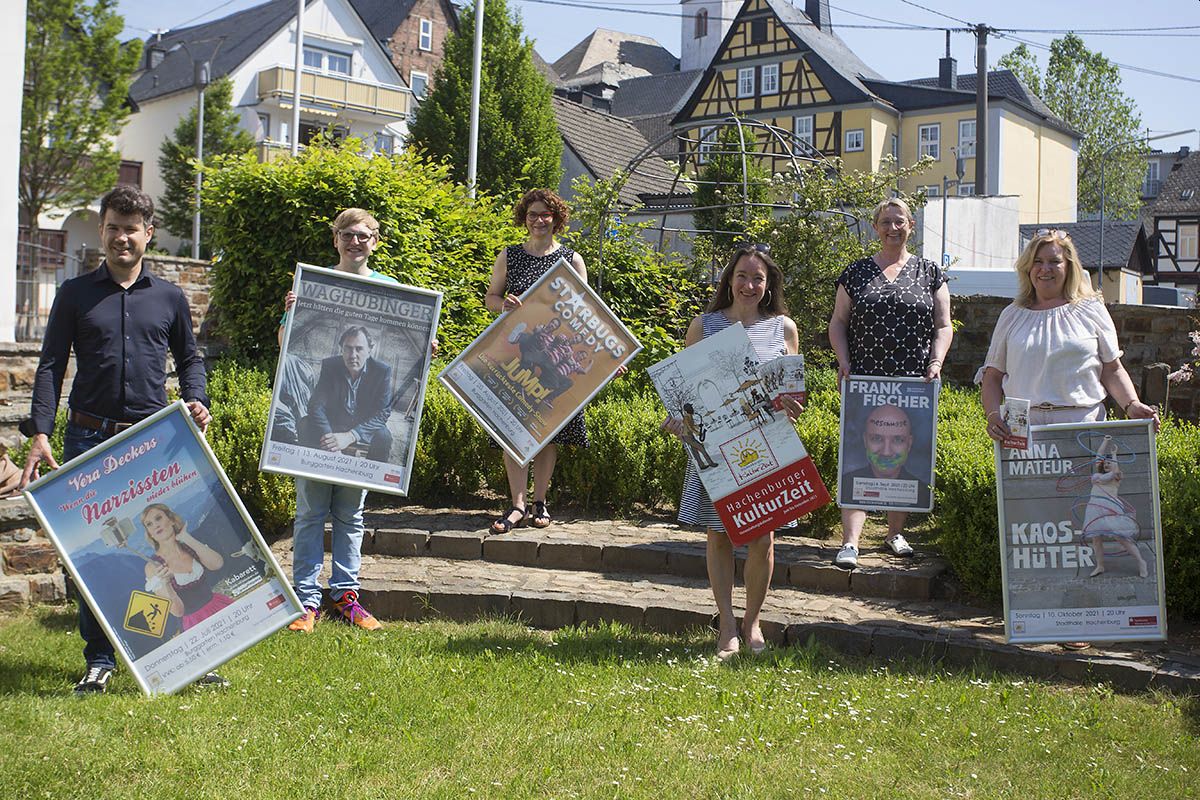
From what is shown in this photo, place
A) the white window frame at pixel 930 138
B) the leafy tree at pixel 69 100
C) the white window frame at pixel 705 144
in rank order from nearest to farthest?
the white window frame at pixel 705 144 < the leafy tree at pixel 69 100 < the white window frame at pixel 930 138

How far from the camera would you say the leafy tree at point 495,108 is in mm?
30109

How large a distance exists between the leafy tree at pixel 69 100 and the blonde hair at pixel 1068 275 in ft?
89.9

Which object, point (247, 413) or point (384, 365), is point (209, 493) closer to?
point (384, 365)

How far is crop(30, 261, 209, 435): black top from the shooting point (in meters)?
4.75

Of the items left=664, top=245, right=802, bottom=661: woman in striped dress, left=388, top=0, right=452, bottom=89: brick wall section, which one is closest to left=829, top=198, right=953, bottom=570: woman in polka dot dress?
left=664, top=245, right=802, bottom=661: woman in striped dress

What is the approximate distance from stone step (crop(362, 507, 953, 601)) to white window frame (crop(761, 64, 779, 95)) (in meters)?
45.3

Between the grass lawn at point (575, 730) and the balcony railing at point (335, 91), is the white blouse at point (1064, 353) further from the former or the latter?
the balcony railing at point (335, 91)

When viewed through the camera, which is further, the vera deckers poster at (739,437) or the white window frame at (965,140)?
the white window frame at (965,140)

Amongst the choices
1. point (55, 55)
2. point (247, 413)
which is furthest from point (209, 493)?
point (55, 55)

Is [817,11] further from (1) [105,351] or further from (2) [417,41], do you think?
(1) [105,351]

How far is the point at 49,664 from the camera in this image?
506 centimetres

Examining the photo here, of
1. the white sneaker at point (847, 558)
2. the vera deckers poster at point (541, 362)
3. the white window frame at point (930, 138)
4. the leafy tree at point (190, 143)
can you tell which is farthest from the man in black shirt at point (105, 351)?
the white window frame at point (930, 138)

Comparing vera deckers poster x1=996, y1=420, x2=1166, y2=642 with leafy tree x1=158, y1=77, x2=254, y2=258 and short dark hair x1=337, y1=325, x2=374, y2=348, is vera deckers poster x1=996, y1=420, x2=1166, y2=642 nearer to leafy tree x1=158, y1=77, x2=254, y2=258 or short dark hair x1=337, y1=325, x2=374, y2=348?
short dark hair x1=337, y1=325, x2=374, y2=348

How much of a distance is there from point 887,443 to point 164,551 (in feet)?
12.1
